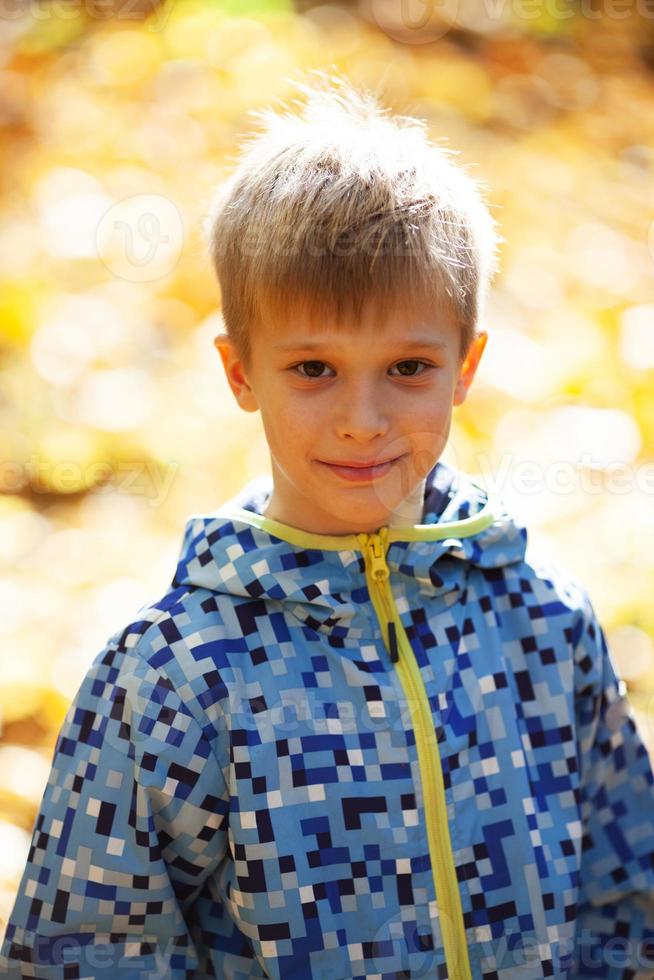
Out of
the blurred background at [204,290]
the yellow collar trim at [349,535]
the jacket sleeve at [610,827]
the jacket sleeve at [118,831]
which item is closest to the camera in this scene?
the jacket sleeve at [118,831]

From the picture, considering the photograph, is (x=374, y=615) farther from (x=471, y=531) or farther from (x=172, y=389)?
(x=172, y=389)

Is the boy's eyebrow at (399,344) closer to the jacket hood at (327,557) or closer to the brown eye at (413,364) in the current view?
the brown eye at (413,364)

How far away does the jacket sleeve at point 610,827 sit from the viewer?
1586 mm

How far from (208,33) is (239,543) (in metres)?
3.54

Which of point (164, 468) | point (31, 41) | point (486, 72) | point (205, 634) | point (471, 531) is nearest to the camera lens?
point (205, 634)

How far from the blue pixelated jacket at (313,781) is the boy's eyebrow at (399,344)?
237mm

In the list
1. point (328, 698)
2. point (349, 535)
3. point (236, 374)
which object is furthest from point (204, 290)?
point (328, 698)

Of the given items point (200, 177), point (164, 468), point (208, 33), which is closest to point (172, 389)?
point (164, 468)

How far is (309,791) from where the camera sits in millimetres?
1373

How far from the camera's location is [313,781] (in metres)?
1.38

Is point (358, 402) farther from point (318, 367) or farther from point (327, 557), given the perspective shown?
point (327, 557)

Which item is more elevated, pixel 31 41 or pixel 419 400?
pixel 31 41

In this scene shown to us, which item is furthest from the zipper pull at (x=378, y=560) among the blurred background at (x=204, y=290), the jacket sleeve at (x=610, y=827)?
the blurred background at (x=204, y=290)

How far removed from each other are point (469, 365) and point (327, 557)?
36 centimetres
